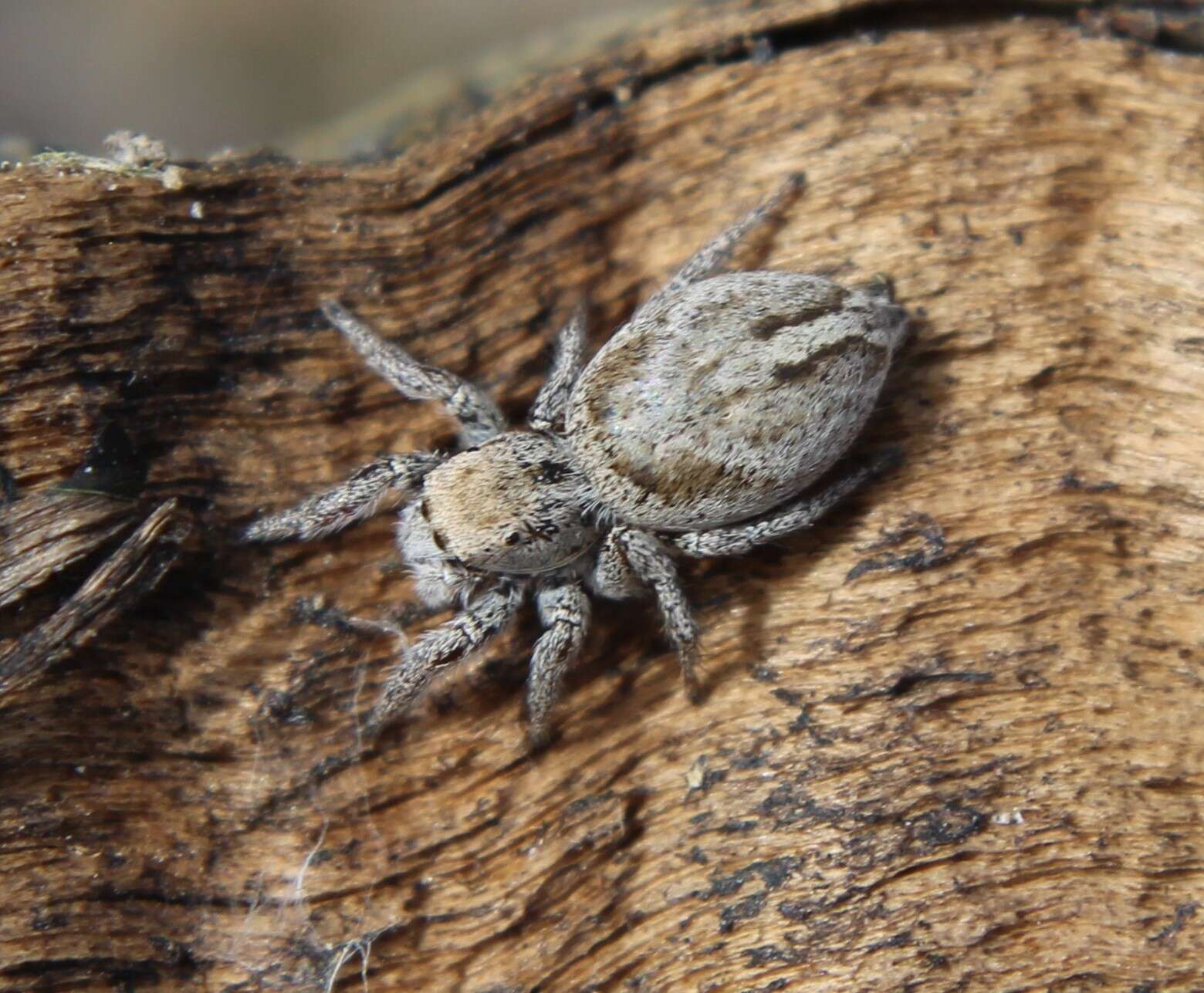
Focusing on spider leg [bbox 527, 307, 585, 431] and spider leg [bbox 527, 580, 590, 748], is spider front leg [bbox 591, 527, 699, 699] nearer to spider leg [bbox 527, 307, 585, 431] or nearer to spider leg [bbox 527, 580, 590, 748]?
spider leg [bbox 527, 580, 590, 748]

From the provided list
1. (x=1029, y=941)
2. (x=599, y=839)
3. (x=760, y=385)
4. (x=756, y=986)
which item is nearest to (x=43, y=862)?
(x=599, y=839)

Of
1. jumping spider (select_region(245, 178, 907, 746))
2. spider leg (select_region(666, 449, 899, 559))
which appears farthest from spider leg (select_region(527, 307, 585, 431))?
spider leg (select_region(666, 449, 899, 559))

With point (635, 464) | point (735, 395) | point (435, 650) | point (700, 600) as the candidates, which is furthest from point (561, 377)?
point (435, 650)

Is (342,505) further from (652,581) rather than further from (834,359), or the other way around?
(834,359)

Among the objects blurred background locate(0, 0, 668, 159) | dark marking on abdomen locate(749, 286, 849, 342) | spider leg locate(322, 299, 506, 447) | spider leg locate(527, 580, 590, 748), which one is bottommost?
spider leg locate(527, 580, 590, 748)

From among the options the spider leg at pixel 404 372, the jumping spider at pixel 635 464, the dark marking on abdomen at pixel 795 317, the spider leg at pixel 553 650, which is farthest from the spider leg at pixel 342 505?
the dark marking on abdomen at pixel 795 317

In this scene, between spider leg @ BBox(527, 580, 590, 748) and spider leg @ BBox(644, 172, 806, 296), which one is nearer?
spider leg @ BBox(527, 580, 590, 748)

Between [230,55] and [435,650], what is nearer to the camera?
[435,650]
